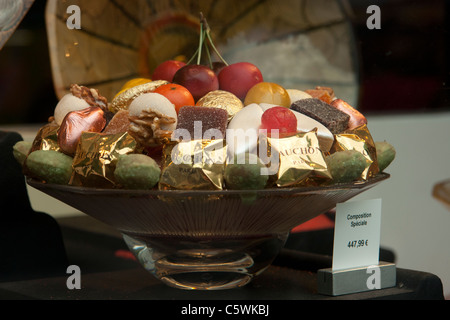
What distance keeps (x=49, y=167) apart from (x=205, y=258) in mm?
196

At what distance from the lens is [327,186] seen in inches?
24.0

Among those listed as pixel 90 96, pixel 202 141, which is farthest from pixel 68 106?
pixel 202 141

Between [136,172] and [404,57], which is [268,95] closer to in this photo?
[136,172]

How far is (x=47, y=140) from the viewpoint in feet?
2.39

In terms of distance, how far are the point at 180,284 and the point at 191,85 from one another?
0.81 ft

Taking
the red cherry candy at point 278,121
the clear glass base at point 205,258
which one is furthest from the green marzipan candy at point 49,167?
the red cherry candy at point 278,121

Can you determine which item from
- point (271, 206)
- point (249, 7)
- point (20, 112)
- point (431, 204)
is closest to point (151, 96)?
point (271, 206)

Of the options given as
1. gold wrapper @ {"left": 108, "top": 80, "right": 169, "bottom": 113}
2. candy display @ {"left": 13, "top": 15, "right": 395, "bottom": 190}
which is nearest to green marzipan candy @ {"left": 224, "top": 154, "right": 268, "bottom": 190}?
candy display @ {"left": 13, "top": 15, "right": 395, "bottom": 190}

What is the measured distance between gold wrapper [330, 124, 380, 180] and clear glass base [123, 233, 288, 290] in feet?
0.40

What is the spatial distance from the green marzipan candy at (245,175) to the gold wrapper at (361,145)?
13cm

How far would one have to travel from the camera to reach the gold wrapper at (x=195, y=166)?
0.59 metres

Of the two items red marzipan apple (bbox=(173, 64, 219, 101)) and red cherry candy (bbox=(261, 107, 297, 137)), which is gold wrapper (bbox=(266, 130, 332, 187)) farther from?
red marzipan apple (bbox=(173, 64, 219, 101))
